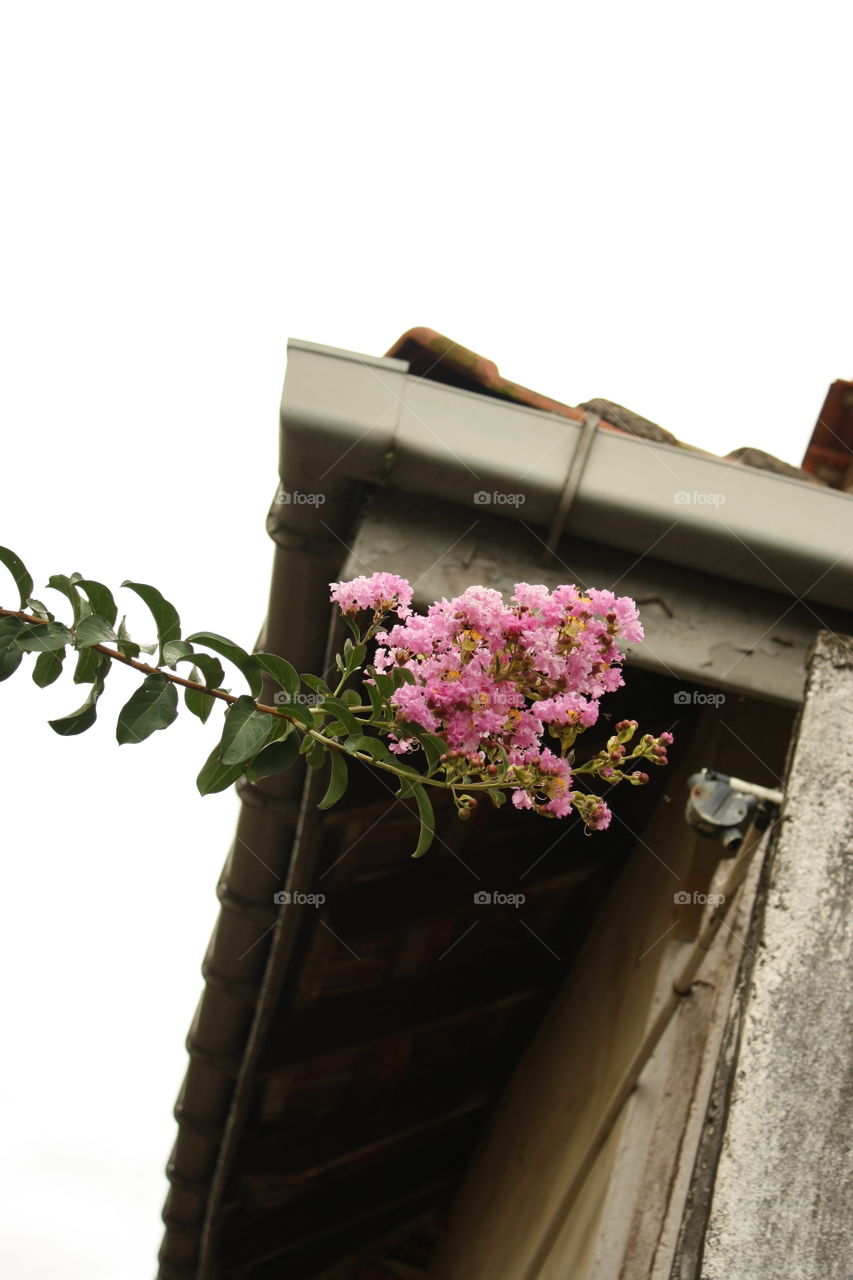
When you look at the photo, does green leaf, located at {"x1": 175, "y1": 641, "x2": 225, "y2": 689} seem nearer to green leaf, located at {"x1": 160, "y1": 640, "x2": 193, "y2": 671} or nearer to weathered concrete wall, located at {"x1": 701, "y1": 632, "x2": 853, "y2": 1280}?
green leaf, located at {"x1": 160, "y1": 640, "x2": 193, "y2": 671}

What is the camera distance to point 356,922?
342 centimetres

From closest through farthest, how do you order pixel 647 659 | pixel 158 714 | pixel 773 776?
pixel 158 714 < pixel 647 659 < pixel 773 776

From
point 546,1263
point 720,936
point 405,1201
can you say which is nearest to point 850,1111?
point 720,936

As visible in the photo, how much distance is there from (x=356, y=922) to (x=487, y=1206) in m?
1.52

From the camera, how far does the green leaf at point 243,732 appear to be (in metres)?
1.31

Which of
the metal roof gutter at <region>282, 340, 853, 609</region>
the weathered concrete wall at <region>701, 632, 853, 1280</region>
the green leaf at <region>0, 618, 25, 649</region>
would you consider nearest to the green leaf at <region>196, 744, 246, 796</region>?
the green leaf at <region>0, 618, 25, 649</region>

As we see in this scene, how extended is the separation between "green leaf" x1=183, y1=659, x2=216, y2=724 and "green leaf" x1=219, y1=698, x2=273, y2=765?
0.06 m

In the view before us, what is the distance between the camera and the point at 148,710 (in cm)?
135

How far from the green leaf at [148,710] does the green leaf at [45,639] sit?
0.10m

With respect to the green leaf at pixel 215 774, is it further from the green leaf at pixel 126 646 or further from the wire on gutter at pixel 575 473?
the wire on gutter at pixel 575 473

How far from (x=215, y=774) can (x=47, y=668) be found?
0.75 ft

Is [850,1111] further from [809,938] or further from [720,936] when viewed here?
[720,936]

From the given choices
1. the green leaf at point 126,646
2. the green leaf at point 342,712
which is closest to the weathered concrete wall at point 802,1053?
the green leaf at point 342,712

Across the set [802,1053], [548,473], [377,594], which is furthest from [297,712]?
[548,473]
